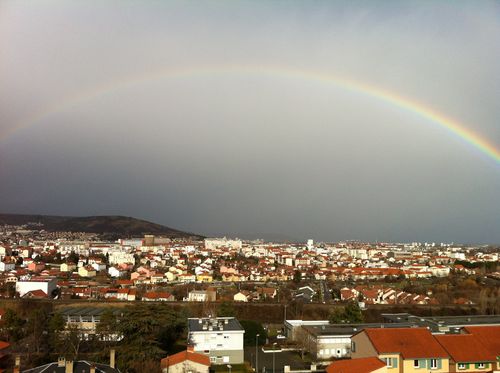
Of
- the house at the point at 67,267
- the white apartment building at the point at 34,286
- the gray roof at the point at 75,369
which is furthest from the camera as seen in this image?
the house at the point at 67,267

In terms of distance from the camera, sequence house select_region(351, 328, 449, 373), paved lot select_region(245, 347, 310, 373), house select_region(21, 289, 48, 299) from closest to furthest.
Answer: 1. house select_region(351, 328, 449, 373)
2. paved lot select_region(245, 347, 310, 373)
3. house select_region(21, 289, 48, 299)

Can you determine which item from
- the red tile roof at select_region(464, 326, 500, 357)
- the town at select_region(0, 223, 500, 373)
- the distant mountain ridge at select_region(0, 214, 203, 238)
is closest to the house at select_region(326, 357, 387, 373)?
the town at select_region(0, 223, 500, 373)

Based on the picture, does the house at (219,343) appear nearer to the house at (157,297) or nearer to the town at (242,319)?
the town at (242,319)

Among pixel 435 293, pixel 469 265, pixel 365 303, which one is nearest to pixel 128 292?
pixel 365 303

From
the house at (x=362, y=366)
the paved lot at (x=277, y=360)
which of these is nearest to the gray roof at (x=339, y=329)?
the paved lot at (x=277, y=360)

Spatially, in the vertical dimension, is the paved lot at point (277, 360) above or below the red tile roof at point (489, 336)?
below

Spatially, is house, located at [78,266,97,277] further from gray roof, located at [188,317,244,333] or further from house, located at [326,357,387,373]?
house, located at [326,357,387,373]

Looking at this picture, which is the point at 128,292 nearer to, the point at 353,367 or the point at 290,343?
the point at 290,343

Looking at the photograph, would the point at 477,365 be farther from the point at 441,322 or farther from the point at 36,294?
the point at 36,294
